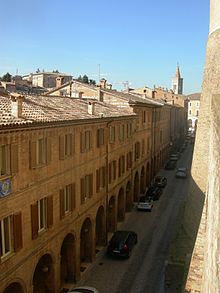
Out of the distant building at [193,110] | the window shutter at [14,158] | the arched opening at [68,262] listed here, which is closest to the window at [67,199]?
the arched opening at [68,262]

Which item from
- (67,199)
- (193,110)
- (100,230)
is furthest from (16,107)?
(193,110)

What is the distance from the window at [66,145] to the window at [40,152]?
55.7 inches

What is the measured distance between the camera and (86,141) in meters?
21.4

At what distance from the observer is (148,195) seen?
1465 inches

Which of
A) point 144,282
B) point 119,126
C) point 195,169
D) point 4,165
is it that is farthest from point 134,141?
point 4,165

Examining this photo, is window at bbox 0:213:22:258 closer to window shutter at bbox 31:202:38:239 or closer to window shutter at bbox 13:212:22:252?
window shutter at bbox 13:212:22:252

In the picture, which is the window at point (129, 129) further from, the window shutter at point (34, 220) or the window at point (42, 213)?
the window shutter at point (34, 220)

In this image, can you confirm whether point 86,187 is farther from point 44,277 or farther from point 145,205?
point 145,205

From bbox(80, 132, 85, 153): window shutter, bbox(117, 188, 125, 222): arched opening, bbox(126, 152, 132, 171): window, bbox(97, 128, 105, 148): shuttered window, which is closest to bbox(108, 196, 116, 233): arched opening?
bbox(117, 188, 125, 222): arched opening

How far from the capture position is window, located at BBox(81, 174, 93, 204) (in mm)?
20845

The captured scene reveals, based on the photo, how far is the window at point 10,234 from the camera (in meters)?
13.4

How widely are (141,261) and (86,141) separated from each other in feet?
27.3

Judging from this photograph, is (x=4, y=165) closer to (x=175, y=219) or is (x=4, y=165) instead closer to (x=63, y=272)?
(x=63, y=272)

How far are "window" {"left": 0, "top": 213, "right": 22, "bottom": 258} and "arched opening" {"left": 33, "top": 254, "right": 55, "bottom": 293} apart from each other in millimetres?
A: 3684
